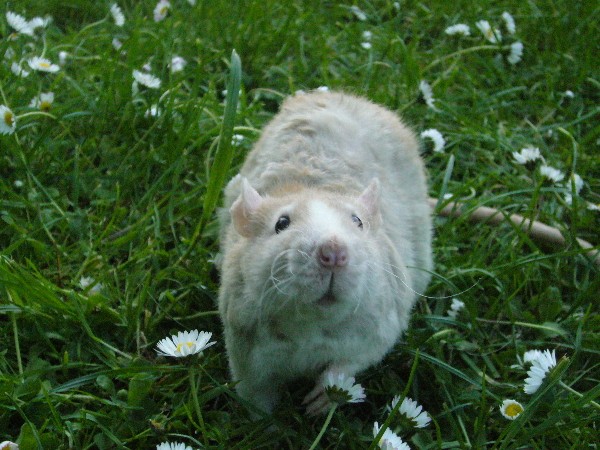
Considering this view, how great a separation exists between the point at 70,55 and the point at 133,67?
2.20 ft

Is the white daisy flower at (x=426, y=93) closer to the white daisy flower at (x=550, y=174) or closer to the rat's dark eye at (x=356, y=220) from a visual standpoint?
the white daisy flower at (x=550, y=174)

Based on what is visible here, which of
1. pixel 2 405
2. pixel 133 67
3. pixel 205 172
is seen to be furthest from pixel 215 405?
pixel 133 67

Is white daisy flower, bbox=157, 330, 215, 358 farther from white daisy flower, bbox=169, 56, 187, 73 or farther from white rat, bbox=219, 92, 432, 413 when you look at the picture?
white daisy flower, bbox=169, 56, 187, 73

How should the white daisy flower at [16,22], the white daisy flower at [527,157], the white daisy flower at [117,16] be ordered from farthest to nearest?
the white daisy flower at [117,16] < the white daisy flower at [16,22] < the white daisy flower at [527,157]

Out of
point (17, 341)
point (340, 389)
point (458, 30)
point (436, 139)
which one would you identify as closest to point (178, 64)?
point (436, 139)

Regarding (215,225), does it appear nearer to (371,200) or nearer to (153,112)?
(153,112)

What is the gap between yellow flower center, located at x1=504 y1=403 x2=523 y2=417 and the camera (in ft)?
9.17

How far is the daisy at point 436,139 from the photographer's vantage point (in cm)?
417

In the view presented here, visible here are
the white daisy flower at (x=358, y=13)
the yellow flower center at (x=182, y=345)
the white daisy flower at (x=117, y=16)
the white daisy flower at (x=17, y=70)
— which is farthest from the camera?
the white daisy flower at (x=358, y=13)

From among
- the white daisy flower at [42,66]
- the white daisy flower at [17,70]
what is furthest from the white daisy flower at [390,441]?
the white daisy flower at [17,70]

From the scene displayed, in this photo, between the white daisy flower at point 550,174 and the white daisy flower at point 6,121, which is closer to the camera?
the white daisy flower at point 6,121

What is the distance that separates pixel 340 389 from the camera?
2502 millimetres

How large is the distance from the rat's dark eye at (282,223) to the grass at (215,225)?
0.54 m

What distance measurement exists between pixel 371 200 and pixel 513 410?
94 cm
